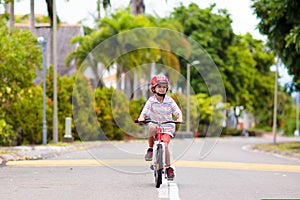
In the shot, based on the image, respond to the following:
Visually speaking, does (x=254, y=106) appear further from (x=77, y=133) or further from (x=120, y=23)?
(x=77, y=133)

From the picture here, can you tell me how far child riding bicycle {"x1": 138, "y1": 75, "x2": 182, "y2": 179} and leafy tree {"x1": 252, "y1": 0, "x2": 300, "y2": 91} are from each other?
13.7 meters

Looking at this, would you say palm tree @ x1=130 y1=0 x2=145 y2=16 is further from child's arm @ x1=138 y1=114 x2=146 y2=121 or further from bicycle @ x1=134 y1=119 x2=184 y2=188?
bicycle @ x1=134 y1=119 x2=184 y2=188

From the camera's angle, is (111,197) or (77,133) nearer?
(111,197)

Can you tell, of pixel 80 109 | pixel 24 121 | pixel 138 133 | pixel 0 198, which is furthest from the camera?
pixel 138 133

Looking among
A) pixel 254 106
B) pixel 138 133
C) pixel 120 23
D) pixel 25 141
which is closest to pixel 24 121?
pixel 25 141

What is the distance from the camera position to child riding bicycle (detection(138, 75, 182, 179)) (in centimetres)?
1044

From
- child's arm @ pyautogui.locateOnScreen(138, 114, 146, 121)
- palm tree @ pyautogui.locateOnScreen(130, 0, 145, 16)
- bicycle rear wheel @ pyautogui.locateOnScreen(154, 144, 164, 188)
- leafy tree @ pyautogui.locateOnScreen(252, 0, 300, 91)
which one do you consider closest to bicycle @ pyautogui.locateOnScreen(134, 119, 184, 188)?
bicycle rear wheel @ pyautogui.locateOnScreen(154, 144, 164, 188)

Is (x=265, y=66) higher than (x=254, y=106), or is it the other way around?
(x=265, y=66)

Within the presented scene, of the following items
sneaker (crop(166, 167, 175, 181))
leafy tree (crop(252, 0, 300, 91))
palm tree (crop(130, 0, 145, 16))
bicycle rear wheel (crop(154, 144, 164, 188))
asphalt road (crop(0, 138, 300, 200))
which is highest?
palm tree (crop(130, 0, 145, 16))

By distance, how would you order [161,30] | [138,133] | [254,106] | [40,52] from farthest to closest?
[254,106] < [161,30] < [138,133] < [40,52]

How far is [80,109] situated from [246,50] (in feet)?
135

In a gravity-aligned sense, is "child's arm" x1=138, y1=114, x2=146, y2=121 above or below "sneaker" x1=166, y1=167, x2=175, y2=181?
above

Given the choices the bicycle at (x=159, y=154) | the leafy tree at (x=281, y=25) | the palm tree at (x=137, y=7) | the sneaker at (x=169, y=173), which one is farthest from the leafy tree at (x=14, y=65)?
the palm tree at (x=137, y=7)

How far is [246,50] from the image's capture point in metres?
72.9
